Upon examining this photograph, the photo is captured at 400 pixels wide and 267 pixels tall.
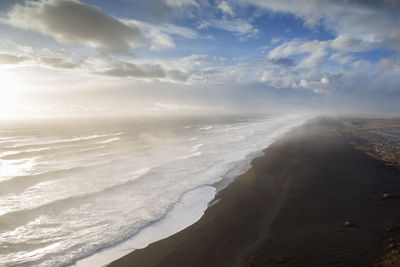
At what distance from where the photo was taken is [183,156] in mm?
27891

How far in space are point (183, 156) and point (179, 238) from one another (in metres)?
18.9

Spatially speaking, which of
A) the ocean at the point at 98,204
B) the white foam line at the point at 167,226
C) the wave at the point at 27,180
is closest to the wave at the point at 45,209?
the ocean at the point at 98,204

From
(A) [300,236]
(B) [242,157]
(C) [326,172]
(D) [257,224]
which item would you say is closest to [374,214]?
(A) [300,236]

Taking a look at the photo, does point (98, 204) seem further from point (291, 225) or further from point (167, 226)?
point (291, 225)

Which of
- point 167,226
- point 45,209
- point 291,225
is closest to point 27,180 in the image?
point 45,209

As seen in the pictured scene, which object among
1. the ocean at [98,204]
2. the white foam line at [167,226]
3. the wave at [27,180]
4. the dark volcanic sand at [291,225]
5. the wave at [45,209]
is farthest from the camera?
the wave at [27,180]

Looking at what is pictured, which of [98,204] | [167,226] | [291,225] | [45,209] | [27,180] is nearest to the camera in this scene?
[291,225]

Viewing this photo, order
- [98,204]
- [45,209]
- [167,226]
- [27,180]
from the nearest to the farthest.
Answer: [167,226], [45,209], [98,204], [27,180]

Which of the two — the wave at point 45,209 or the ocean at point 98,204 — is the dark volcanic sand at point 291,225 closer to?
the ocean at point 98,204

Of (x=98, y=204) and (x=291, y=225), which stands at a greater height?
(x=291, y=225)

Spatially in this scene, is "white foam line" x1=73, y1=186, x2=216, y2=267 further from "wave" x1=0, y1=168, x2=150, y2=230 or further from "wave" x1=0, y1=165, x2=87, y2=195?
"wave" x1=0, y1=165, x2=87, y2=195

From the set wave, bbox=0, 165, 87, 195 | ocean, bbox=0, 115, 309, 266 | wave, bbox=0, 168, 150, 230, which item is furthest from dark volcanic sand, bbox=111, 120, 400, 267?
wave, bbox=0, 165, 87, 195

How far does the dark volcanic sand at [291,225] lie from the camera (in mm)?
7543

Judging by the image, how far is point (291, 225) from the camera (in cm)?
962
